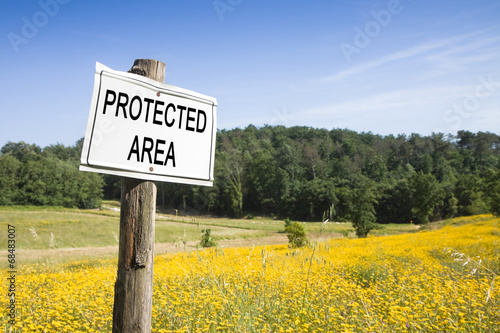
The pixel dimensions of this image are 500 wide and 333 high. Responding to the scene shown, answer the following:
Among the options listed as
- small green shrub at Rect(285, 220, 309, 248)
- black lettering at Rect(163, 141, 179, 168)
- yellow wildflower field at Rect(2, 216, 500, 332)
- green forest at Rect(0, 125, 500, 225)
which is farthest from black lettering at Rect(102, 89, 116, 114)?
green forest at Rect(0, 125, 500, 225)

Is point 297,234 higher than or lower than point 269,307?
lower

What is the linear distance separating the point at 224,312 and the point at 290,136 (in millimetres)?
100396

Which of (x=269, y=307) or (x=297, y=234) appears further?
(x=297, y=234)

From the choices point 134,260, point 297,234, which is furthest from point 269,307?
point 297,234

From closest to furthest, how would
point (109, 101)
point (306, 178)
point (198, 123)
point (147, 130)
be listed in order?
point (109, 101), point (147, 130), point (198, 123), point (306, 178)

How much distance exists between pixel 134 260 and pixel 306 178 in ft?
247

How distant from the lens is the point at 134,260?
1.64 meters

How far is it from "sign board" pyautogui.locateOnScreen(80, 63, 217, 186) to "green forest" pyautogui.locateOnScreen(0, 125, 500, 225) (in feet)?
85.1

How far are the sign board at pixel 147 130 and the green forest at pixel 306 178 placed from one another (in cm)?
2593

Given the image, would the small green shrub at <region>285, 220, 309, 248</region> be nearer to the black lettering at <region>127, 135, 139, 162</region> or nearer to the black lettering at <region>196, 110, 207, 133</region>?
the black lettering at <region>196, 110, 207, 133</region>

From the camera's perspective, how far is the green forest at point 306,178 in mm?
46312

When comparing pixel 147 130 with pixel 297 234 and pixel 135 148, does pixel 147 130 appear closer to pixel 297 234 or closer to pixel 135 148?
pixel 135 148

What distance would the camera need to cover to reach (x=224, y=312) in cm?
344

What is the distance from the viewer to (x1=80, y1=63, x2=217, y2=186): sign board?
58.5 inches
